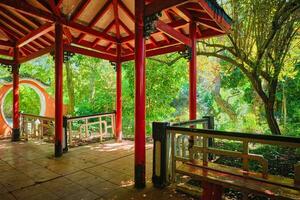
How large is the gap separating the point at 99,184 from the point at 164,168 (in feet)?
4.35

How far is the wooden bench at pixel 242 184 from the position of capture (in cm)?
254

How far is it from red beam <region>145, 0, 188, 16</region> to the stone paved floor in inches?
134

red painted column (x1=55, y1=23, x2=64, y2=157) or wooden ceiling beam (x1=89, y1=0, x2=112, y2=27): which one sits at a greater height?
wooden ceiling beam (x1=89, y1=0, x2=112, y2=27)

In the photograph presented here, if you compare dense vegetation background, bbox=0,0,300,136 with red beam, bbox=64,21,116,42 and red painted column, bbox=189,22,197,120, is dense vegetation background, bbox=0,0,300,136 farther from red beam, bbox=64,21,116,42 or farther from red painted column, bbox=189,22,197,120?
red beam, bbox=64,21,116,42

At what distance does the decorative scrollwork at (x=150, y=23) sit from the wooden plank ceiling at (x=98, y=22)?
0.30 ft

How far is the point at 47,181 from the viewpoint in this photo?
4391 millimetres

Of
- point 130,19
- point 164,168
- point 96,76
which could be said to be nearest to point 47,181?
point 164,168

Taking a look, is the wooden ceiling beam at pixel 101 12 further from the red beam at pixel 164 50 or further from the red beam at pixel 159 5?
the red beam at pixel 159 5

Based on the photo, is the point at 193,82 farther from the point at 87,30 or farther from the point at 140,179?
the point at 87,30

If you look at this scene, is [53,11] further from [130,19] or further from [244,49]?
[244,49]

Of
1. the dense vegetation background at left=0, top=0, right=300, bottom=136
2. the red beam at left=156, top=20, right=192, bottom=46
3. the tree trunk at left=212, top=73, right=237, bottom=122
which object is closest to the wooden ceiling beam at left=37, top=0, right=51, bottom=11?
the red beam at left=156, top=20, right=192, bottom=46

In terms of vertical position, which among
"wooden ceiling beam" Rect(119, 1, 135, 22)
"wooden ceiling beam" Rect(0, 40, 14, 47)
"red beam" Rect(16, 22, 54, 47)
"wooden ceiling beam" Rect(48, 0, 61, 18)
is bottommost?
"red beam" Rect(16, 22, 54, 47)

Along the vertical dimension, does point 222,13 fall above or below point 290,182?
above

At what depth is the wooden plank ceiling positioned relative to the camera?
5.51 metres
